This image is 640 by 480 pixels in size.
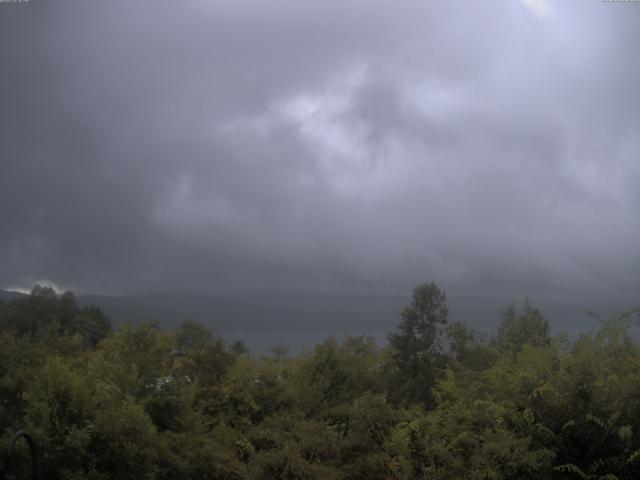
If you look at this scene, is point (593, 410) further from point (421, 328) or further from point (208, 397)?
point (421, 328)

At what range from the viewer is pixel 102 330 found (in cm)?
5466

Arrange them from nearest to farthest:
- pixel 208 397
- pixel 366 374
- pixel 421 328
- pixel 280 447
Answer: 1. pixel 280 447
2. pixel 208 397
3. pixel 366 374
4. pixel 421 328

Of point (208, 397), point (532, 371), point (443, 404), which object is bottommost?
point (208, 397)

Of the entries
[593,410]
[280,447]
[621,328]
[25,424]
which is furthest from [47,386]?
[621,328]

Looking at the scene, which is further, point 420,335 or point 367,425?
point 420,335

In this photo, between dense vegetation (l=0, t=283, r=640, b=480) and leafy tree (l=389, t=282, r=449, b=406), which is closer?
dense vegetation (l=0, t=283, r=640, b=480)

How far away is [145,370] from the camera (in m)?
14.0

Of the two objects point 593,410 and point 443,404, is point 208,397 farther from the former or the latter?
point 593,410

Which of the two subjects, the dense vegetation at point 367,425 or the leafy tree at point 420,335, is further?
the leafy tree at point 420,335

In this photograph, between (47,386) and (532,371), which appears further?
(47,386)

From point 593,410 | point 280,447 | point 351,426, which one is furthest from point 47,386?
point 593,410

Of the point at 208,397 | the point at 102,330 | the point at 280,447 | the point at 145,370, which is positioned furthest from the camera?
the point at 102,330

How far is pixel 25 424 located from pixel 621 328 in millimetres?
8991

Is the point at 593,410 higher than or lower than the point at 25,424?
higher
